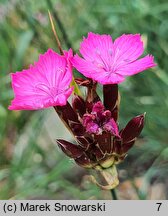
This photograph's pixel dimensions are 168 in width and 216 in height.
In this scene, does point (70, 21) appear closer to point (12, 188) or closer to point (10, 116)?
point (10, 116)

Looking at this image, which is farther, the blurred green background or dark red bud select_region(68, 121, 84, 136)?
the blurred green background

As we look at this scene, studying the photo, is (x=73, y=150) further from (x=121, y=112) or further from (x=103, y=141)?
(x=121, y=112)

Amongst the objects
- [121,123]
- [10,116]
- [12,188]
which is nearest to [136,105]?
[121,123]

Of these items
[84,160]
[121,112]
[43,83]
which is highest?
[121,112]

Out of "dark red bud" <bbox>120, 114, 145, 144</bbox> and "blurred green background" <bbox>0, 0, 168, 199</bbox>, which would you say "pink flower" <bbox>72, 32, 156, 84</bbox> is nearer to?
"dark red bud" <bbox>120, 114, 145, 144</bbox>

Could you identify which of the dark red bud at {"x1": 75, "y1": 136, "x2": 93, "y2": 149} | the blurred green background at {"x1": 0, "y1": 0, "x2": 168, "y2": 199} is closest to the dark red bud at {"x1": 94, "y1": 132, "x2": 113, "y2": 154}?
the dark red bud at {"x1": 75, "y1": 136, "x2": 93, "y2": 149}

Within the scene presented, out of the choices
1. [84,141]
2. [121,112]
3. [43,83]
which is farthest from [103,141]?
[121,112]
